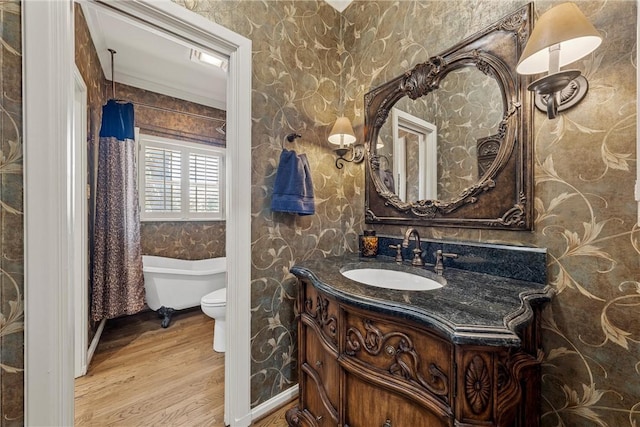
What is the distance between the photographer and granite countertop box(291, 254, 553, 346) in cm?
62

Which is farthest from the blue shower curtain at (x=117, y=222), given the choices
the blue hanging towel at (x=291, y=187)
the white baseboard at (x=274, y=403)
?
the blue hanging towel at (x=291, y=187)

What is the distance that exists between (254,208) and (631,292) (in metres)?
1.53

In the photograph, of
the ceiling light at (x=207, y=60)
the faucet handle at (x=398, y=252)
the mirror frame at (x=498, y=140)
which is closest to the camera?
the mirror frame at (x=498, y=140)

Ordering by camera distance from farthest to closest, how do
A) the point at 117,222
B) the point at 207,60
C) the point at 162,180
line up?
1. the point at 162,180
2. the point at 207,60
3. the point at 117,222

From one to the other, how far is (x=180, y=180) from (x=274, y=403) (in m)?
2.74

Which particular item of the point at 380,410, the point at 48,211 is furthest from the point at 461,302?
the point at 48,211

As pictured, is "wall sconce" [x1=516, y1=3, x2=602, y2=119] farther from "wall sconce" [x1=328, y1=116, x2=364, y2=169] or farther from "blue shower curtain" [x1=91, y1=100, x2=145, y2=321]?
"blue shower curtain" [x1=91, y1=100, x2=145, y2=321]

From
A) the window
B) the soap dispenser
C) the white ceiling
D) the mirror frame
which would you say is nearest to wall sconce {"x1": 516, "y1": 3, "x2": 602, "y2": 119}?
the mirror frame

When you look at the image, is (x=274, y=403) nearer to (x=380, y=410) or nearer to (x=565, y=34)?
(x=380, y=410)

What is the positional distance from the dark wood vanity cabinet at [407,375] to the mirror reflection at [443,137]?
2.24 ft

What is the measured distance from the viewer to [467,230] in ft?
4.03

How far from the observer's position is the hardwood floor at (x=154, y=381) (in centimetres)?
143

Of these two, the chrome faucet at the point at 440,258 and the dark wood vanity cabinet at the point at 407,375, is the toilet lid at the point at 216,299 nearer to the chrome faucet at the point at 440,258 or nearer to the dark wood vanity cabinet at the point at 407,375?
the dark wood vanity cabinet at the point at 407,375

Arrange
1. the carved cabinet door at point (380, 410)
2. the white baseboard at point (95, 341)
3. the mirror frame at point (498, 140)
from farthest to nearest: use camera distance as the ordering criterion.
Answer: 1. the white baseboard at point (95, 341)
2. the mirror frame at point (498, 140)
3. the carved cabinet door at point (380, 410)
